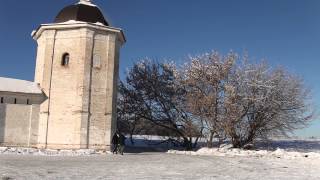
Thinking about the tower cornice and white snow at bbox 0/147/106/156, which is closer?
white snow at bbox 0/147/106/156

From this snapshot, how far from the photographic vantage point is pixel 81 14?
25.6 m

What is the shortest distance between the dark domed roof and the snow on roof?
437 cm

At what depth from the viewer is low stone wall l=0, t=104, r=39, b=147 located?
2330cm

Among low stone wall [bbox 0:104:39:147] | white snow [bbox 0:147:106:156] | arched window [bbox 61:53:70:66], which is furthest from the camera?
arched window [bbox 61:53:70:66]

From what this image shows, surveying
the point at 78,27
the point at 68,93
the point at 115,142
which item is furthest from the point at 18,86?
the point at 115,142

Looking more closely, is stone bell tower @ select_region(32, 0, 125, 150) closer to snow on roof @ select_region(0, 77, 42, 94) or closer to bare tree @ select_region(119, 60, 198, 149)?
snow on roof @ select_region(0, 77, 42, 94)

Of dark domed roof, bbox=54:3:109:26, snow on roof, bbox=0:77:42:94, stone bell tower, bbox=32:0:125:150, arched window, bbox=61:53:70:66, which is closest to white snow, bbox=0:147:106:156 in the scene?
stone bell tower, bbox=32:0:125:150

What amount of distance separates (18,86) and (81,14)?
5.79 meters

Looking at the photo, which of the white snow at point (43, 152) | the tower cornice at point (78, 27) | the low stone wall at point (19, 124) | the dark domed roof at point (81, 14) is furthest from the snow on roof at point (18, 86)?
the dark domed roof at point (81, 14)

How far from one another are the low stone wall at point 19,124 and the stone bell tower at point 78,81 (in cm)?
40

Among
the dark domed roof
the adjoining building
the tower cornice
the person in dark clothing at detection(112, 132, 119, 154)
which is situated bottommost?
the person in dark clothing at detection(112, 132, 119, 154)

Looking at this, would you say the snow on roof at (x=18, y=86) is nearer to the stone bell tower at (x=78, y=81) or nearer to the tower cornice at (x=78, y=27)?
the stone bell tower at (x=78, y=81)

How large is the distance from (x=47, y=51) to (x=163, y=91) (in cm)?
1115

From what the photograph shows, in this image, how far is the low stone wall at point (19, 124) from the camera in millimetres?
23297
